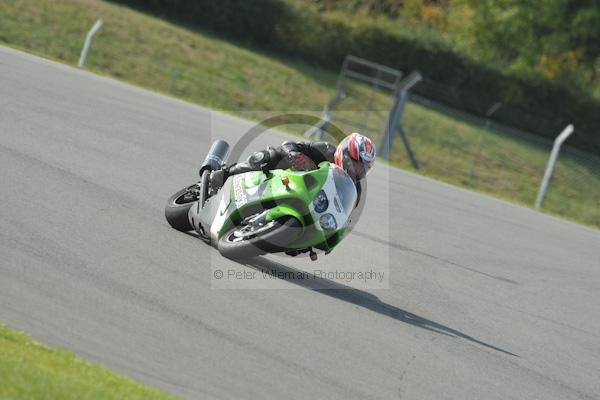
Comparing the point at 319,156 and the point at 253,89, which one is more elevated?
the point at 253,89

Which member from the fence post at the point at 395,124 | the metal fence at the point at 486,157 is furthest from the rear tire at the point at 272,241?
the metal fence at the point at 486,157

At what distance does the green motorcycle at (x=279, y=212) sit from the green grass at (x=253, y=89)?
1576 cm

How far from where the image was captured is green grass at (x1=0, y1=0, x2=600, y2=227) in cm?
2631

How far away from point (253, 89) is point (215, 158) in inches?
837

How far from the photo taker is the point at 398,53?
38250 millimetres

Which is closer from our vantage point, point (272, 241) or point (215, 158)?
point (272, 241)

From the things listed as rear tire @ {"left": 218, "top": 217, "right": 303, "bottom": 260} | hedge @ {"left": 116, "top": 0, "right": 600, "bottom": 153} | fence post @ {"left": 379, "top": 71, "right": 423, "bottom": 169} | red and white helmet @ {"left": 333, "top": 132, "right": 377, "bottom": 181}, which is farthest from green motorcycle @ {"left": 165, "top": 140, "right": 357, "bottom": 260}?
hedge @ {"left": 116, "top": 0, "right": 600, "bottom": 153}

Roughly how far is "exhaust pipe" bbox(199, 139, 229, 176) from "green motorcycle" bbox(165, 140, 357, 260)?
0.46 m

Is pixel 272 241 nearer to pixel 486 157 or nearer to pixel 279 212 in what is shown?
pixel 279 212

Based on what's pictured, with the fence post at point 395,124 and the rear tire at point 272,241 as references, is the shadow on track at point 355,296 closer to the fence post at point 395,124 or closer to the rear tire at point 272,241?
the rear tire at point 272,241

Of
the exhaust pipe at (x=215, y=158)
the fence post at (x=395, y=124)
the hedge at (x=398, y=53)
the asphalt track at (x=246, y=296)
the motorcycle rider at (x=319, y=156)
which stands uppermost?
the hedge at (x=398, y=53)

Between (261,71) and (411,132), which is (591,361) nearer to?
(411,132)

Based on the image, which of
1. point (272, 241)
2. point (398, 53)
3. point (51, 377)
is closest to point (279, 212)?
point (272, 241)

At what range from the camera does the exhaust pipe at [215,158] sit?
10.1 metres
